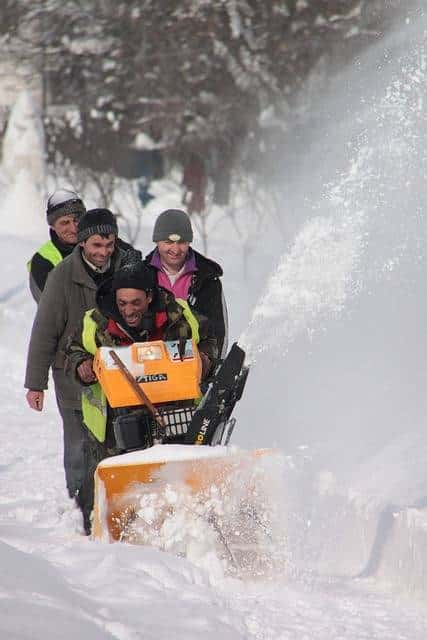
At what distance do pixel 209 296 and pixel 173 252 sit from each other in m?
0.30

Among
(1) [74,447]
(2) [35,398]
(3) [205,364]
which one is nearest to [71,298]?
(2) [35,398]

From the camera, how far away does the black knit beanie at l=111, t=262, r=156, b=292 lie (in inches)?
→ 181

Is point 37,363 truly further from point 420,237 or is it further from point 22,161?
point 22,161

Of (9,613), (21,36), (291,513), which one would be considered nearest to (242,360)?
(291,513)

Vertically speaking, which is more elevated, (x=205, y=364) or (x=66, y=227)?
(x=66, y=227)

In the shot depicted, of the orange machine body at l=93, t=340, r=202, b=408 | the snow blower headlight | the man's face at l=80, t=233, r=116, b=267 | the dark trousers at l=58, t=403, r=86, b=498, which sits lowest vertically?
the dark trousers at l=58, t=403, r=86, b=498

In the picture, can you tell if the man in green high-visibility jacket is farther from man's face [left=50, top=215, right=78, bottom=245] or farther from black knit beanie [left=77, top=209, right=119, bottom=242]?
black knit beanie [left=77, top=209, right=119, bottom=242]

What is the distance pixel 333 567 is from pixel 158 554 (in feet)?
3.29

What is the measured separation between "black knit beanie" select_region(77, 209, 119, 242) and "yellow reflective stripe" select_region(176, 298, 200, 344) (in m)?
0.61

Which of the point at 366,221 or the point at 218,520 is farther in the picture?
the point at 366,221

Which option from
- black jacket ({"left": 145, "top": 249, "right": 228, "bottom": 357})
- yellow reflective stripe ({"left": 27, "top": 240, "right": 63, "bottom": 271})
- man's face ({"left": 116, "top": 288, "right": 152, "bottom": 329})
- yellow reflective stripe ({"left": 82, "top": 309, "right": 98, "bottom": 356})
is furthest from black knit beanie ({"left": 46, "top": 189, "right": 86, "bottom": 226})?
man's face ({"left": 116, "top": 288, "right": 152, "bottom": 329})

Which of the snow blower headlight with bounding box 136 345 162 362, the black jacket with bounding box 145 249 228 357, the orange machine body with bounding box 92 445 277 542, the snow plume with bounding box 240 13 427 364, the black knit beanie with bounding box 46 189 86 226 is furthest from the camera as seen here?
the snow plume with bounding box 240 13 427 364

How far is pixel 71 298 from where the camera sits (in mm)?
5312

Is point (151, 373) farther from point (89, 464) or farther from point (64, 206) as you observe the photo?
point (64, 206)
